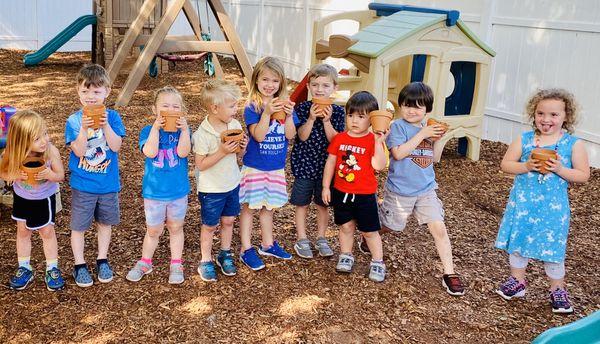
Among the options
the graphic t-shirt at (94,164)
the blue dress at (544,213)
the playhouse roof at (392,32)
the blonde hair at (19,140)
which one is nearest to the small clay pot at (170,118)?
the graphic t-shirt at (94,164)

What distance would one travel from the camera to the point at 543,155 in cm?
348

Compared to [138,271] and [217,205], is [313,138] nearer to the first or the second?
[217,205]

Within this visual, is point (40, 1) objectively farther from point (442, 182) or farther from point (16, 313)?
point (16, 313)

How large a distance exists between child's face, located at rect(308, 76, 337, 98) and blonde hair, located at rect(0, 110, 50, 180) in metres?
1.66

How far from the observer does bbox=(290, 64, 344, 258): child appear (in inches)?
157

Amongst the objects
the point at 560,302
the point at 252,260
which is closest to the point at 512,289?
the point at 560,302

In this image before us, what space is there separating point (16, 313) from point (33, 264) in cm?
61

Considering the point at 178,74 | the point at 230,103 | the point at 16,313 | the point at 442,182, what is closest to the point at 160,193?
the point at 230,103

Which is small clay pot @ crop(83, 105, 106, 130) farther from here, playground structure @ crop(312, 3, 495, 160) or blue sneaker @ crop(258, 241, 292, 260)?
playground structure @ crop(312, 3, 495, 160)

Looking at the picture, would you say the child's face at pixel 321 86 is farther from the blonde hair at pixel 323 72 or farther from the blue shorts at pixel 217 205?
the blue shorts at pixel 217 205

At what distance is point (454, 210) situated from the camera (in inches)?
217

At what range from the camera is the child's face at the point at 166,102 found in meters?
3.55

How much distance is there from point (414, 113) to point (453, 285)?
3.68 ft

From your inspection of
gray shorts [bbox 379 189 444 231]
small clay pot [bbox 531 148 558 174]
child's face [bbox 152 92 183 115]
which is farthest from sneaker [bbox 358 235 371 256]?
child's face [bbox 152 92 183 115]
